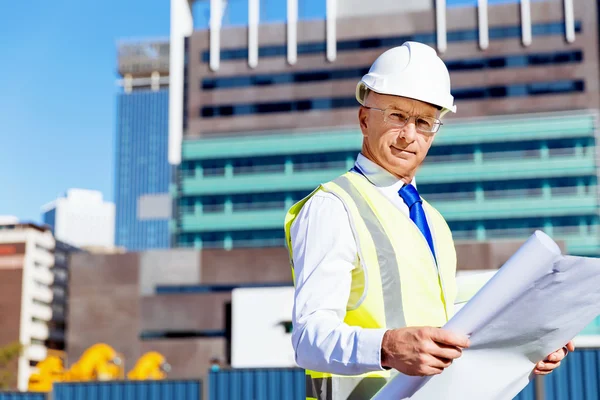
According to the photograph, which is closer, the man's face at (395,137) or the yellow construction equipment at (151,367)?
the man's face at (395,137)

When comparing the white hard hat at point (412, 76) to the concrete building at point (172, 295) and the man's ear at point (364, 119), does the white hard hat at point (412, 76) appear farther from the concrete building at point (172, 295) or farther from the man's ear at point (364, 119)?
the concrete building at point (172, 295)

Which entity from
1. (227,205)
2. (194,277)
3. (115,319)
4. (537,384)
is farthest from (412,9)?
(537,384)

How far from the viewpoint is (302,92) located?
227 feet

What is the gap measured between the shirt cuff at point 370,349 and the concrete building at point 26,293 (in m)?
92.0

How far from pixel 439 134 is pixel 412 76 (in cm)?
6146

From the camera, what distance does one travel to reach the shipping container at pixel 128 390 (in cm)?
1498

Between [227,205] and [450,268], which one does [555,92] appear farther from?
[450,268]

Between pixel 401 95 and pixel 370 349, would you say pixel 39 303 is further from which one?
pixel 370 349

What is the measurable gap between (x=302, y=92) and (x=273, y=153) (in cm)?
535

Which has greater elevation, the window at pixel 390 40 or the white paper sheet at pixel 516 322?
the window at pixel 390 40

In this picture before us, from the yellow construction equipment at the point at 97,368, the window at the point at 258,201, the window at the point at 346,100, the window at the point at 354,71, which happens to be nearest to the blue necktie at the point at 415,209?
the yellow construction equipment at the point at 97,368

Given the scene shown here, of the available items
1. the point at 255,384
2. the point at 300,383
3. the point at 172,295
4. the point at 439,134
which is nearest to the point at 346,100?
the point at 439,134

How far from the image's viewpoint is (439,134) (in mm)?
62750

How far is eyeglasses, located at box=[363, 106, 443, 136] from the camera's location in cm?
218
